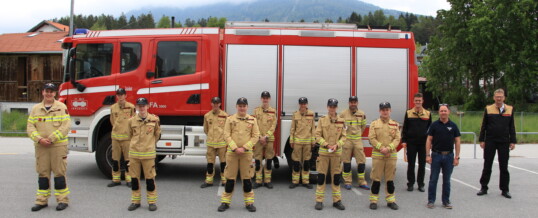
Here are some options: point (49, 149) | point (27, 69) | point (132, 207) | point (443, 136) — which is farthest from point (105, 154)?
point (27, 69)

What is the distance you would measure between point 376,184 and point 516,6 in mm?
27940

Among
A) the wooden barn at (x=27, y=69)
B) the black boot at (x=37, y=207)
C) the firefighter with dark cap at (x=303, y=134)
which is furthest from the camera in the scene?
the wooden barn at (x=27, y=69)

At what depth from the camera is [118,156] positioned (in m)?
7.88

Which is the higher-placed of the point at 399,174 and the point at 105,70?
the point at 105,70

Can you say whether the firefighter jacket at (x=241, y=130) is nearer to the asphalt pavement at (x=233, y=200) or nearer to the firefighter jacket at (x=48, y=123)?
the asphalt pavement at (x=233, y=200)

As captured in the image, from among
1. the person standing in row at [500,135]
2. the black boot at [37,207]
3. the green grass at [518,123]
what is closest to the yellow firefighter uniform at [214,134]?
the black boot at [37,207]

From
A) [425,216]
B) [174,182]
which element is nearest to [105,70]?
[174,182]

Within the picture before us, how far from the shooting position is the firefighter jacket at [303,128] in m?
7.71

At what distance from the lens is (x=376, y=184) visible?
262 inches

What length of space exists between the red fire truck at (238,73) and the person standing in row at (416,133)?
283 mm

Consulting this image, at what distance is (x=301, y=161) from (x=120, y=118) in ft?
10.6

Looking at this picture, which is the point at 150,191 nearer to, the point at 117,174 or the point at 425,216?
the point at 117,174

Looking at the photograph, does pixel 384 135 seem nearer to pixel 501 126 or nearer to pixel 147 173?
pixel 501 126

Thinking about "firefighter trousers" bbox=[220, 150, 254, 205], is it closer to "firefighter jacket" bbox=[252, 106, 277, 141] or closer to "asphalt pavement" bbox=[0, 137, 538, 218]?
"asphalt pavement" bbox=[0, 137, 538, 218]
